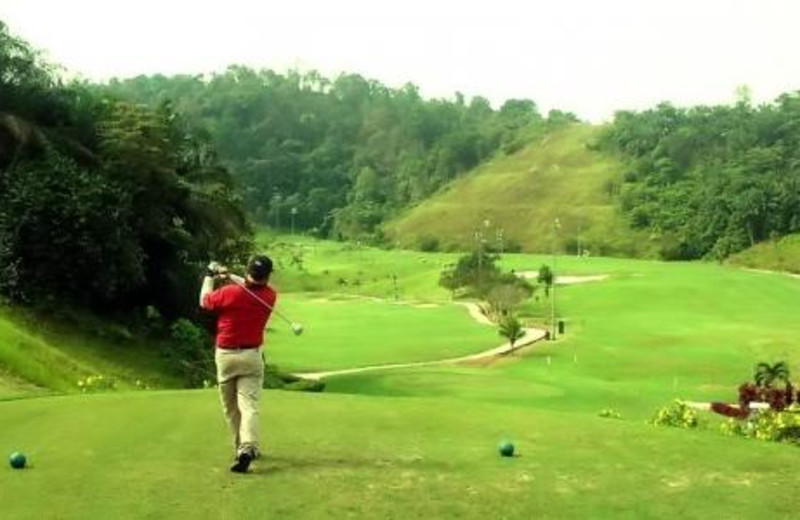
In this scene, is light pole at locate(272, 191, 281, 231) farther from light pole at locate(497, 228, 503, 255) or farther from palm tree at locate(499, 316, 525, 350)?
palm tree at locate(499, 316, 525, 350)

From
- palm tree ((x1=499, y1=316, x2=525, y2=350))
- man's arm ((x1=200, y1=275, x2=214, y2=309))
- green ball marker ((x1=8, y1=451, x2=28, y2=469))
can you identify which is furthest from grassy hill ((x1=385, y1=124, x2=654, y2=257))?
green ball marker ((x1=8, y1=451, x2=28, y2=469))

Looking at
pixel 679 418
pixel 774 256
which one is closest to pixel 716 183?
pixel 774 256

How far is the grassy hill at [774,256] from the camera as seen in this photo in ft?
419

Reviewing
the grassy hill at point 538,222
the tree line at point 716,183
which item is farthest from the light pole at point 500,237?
the tree line at point 716,183

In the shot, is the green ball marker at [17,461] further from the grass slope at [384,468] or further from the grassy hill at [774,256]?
the grassy hill at [774,256]

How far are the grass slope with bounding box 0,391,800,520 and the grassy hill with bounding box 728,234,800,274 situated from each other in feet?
394

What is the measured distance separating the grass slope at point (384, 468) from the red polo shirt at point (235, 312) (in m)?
1.20

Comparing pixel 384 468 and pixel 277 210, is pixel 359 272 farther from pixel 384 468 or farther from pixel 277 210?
pixel 384 468

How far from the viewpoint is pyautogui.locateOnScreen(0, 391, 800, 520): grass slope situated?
883cm

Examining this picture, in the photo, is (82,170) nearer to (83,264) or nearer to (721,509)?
(83,264)

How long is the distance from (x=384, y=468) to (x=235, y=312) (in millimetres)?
2082

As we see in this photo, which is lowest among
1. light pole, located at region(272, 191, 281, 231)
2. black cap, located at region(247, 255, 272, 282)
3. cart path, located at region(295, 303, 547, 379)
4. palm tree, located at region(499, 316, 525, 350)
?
cart path, located at region(295, 303, 547, 379)

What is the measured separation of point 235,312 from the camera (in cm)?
1051

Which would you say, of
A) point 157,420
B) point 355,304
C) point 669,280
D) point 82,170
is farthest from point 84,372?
point 669,280
